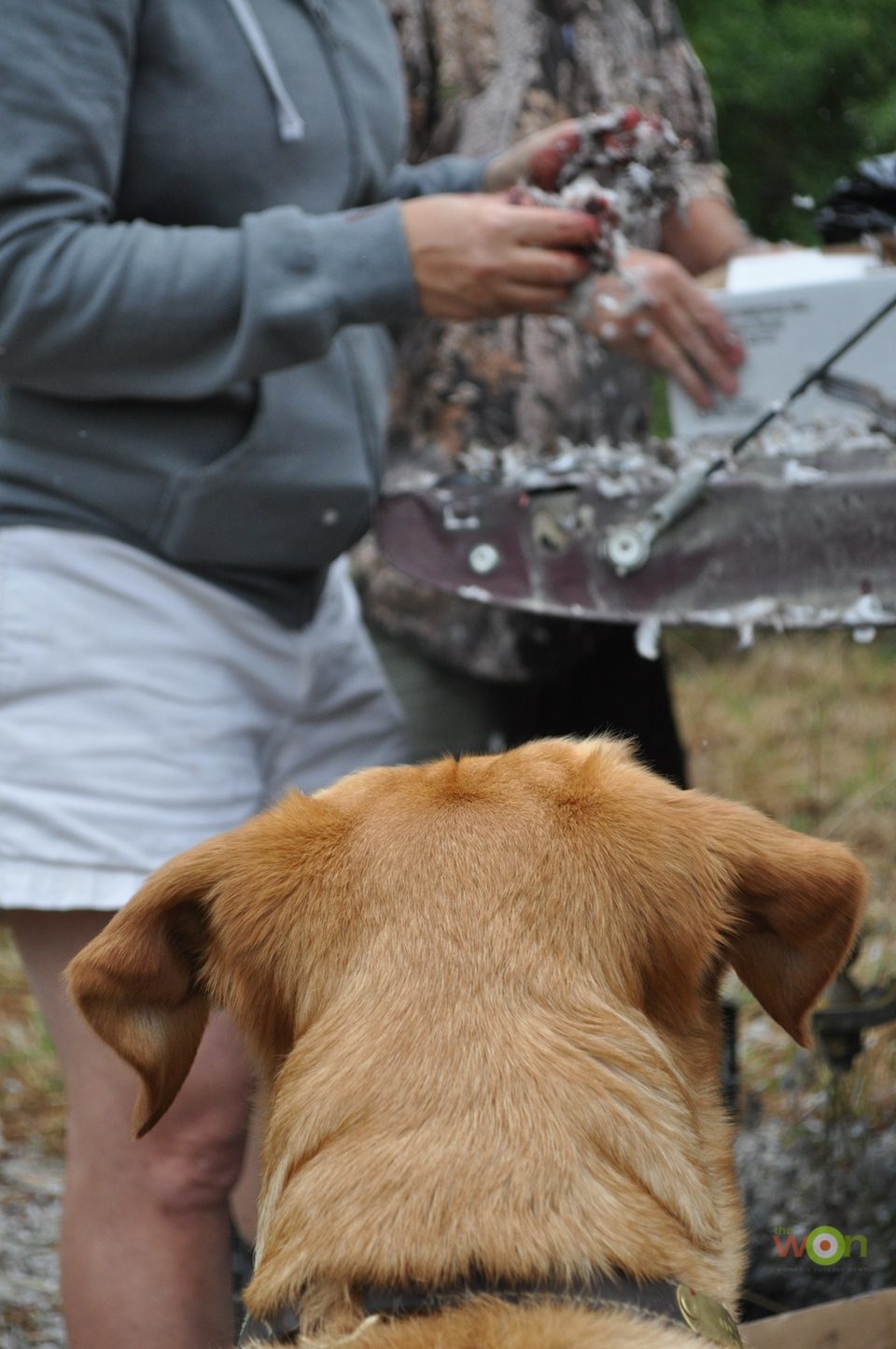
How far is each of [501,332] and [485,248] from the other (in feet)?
3.03

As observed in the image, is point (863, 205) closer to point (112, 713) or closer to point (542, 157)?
point (542, 157)

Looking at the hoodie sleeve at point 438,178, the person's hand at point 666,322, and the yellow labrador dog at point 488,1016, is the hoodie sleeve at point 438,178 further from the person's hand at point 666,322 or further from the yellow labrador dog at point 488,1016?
the yellow labrador dog at point 488,1016

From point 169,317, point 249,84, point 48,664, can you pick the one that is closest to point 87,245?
point 169,317

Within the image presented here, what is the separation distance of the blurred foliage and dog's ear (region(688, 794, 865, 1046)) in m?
7.83

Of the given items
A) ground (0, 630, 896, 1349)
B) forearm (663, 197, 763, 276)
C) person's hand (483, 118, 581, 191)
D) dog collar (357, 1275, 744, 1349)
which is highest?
person's hand (483, 118, 581, 191)

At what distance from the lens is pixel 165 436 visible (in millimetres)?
2262

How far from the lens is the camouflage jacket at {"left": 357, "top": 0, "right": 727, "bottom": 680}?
10.1ft

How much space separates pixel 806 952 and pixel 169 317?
1221 mm

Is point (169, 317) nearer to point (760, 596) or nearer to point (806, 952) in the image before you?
point (760, 596)

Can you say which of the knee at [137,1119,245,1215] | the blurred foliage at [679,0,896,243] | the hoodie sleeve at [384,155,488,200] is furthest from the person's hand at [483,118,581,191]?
the blurred foliage at [679,0,896,243]

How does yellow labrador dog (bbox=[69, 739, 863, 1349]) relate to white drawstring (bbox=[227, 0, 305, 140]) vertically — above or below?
below

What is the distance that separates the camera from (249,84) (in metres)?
2.20

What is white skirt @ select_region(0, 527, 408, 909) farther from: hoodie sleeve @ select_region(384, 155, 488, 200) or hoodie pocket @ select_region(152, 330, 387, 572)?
hoodie sleeve @ select_region(384, 155, 488, 200)

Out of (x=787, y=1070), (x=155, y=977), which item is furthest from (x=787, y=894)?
(x=787, y=1070)
